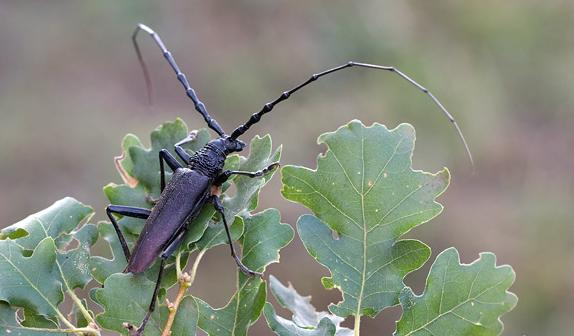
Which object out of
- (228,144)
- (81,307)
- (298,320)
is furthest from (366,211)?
(228,144)

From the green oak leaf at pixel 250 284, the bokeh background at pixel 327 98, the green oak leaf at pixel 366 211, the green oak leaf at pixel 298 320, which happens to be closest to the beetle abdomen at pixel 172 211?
the green oak leaf at pixel 250 284

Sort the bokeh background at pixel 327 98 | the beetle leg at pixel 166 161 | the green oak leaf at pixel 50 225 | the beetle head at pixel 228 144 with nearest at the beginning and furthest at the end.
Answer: the green oak leaf at pixel 50 225 < the beetle leg at pixel 166 161 < the beetle head at pixel 228 144 < the bokeh background at pixel 327 98

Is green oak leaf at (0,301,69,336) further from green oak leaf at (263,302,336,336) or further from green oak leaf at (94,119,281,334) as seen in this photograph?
green oak leaf at (263,302,336,336)

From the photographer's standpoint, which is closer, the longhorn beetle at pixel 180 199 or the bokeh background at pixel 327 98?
the longhorn beetle at pixel 180 199

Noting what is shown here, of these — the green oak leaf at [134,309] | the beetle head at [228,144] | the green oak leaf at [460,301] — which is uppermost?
the beetle head at [228,144]

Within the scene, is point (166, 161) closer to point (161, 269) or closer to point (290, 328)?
point (161, 269)

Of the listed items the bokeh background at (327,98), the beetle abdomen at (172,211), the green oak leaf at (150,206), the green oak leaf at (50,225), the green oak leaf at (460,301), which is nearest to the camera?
the green oak leaf at (460,301)

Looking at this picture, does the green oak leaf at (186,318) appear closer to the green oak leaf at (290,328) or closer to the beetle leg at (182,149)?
the green oak leaf at (290,328)
